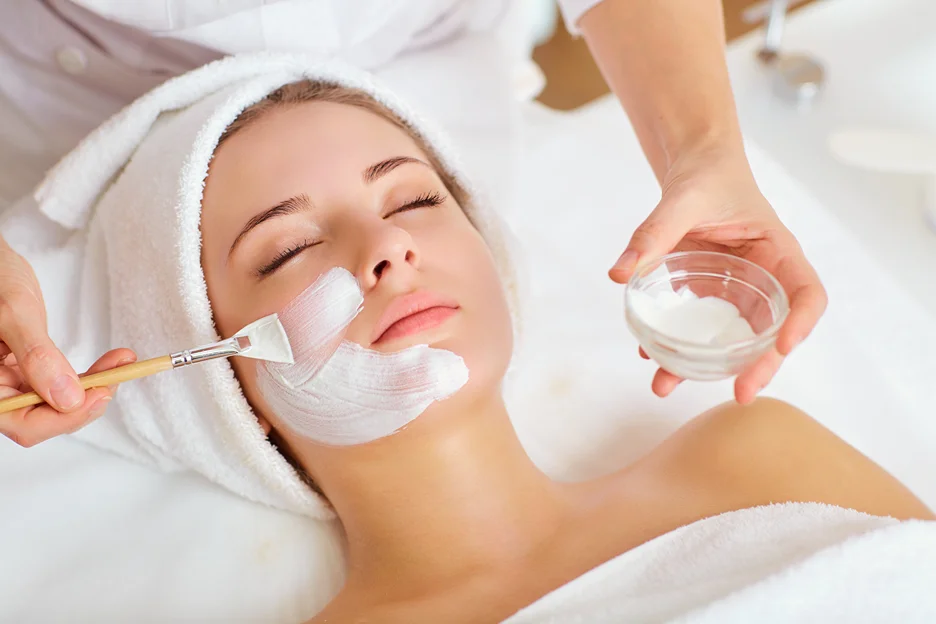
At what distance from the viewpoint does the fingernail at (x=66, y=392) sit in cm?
93

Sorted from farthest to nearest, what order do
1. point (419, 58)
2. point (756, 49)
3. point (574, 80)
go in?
point (574, 80)
point (756, 49)
point (419, 58)

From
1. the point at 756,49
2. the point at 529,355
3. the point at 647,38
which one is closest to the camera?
the point at 647,38

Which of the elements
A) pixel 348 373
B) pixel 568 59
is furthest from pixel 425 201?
pixel 568 59

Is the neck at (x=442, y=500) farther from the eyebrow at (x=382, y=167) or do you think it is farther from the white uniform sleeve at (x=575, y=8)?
the white uniform sleeve at (x=575, y=8)

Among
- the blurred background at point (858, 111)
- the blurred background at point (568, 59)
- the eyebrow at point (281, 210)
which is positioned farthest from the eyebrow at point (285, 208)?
the blurred background at point (568, 59)

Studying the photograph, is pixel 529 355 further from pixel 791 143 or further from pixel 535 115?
pixel 791 143

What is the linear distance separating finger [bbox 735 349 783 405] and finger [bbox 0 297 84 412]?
2.45ft

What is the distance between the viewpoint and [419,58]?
1.65 metres

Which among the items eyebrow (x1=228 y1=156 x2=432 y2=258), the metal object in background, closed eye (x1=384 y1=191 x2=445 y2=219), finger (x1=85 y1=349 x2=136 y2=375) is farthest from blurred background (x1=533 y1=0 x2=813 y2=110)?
finger (x1=85 y1=349 x2=136 y2=375)

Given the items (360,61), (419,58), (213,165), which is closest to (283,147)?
(213,165)

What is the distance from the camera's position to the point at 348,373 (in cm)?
106

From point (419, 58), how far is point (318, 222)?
0.64m

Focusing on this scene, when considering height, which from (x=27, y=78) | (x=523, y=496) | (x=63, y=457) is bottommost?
(x=523, y=496)

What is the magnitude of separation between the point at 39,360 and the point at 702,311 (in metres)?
0.76
